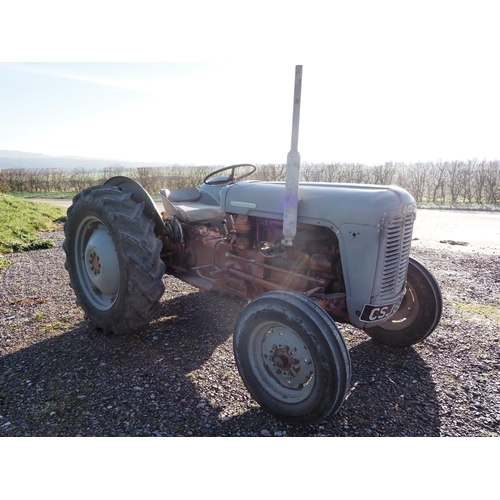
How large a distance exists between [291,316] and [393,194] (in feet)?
3.63

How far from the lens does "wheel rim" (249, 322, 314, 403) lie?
7.99ft

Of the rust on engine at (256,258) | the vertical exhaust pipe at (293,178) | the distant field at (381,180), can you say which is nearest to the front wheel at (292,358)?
the rust on engine at (256,258)

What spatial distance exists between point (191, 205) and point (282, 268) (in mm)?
1850

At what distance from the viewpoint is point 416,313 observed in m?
3.35

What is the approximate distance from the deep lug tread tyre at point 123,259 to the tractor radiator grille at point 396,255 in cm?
184

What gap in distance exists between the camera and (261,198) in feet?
10.3

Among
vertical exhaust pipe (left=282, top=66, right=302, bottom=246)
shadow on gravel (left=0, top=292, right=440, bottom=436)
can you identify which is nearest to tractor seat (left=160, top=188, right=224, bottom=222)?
shadow on gravel (left=0, top=292, right=440, bottom=436)

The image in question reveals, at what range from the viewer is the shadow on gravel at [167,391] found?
2.42 m

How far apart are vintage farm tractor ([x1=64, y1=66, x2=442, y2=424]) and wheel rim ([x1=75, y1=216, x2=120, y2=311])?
11 millimetres

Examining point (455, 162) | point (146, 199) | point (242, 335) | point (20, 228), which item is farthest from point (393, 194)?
point (455, 162)

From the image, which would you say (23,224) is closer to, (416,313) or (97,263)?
(97,263)

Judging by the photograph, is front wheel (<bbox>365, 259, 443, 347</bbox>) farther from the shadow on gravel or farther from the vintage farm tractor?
the shadow on gravel

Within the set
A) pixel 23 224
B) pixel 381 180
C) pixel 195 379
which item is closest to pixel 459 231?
pixel 195 379

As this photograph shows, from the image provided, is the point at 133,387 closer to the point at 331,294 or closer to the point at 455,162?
the point at 331,294
